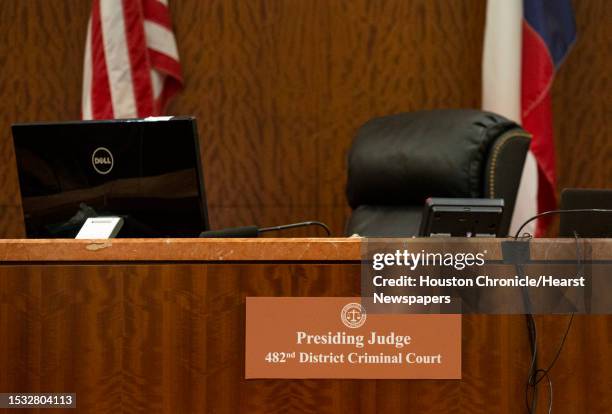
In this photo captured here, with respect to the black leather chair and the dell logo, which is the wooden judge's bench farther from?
the black leather chair

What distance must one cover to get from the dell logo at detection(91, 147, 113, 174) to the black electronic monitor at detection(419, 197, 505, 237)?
0.67m

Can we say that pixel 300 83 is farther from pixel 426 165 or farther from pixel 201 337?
pixel 201 337

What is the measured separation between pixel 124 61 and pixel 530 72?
1577mm

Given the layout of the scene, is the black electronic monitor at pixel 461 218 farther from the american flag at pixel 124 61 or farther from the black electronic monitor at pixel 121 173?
the american flag at pixel 124 61

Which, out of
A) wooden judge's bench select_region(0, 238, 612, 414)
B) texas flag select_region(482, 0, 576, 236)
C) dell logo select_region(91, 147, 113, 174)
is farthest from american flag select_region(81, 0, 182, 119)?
wooden judge's bench select_region(0, 238, 612, 414)

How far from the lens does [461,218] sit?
4.70 ft

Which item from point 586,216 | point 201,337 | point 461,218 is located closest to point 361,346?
point 201,337

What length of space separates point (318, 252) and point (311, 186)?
1.92 meters

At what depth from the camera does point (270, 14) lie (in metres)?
3.15

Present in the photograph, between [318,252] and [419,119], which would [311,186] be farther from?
[318,252]

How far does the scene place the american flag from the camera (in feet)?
9.73

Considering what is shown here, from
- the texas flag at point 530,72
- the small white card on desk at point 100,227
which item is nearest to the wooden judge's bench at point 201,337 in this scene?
the small white card on desk at point 100,227

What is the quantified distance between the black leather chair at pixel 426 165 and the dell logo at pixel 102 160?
3.00 feet

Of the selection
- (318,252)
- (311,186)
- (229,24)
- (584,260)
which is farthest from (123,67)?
(584,260)
